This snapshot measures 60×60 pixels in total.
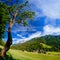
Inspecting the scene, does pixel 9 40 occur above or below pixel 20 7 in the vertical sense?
below

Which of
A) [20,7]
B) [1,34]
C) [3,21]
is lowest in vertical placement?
[1,34]

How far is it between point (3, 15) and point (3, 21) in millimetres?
1001

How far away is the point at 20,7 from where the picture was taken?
3209 centimetres

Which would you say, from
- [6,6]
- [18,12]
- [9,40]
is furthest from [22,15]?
[9,40]

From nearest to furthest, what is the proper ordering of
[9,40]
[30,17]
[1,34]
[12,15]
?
[9,40] → [12,15] → [30,17] → [1,34]

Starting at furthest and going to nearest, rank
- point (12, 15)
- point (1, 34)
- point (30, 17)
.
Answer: point (1, 34) → point (30, 17) → point (12, 15)

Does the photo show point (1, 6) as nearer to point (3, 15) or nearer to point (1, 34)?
point (3, 15)

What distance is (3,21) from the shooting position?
32.6 meters

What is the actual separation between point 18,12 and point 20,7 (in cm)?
97

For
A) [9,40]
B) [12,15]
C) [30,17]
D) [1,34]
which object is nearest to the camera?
[9,40]

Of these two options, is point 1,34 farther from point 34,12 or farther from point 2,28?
point 34,12

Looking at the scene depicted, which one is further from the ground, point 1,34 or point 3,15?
point 3,15

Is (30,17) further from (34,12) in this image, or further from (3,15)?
(3,15)

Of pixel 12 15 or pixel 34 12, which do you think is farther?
pixel 34 12
